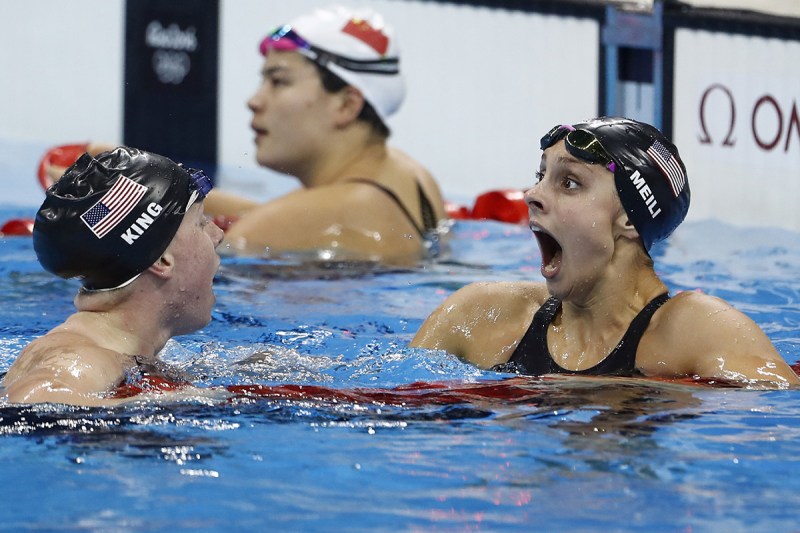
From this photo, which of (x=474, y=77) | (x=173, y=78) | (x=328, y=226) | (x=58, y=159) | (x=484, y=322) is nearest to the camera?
(x=484, y=322)

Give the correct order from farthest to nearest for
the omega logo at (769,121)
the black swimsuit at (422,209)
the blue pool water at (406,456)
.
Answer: the omega logo at (769,121) → the black swimsuit at (422,209) → the blue pool water at (406,456)

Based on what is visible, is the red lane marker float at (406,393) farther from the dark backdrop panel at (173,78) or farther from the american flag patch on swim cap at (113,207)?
the dark backdrop panel at (173,78)

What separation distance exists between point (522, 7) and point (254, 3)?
203cm

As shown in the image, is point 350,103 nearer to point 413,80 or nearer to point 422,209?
point 422,209

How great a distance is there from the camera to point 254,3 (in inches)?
376

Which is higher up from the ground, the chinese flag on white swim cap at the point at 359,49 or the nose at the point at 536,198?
the chinese flag on white swim cap at the point at 359,49

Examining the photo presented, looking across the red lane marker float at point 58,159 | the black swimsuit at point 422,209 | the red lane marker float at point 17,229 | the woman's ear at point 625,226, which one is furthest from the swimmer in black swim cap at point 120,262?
the red lane marker float at point 58,159

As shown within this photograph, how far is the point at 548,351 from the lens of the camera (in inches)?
146

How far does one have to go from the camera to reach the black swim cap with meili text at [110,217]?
3.30m

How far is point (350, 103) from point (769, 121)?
86.5 inches

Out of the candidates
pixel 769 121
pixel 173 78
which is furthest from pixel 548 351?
pixel 173 78

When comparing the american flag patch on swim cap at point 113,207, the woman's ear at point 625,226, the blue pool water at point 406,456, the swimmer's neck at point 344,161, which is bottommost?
the blue pool water at point 406,456

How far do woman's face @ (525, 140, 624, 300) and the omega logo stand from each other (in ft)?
11.8

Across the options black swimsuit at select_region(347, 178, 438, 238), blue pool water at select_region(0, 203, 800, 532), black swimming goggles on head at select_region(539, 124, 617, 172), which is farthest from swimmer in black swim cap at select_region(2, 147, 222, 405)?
black swimsuit at select_region(347, 178, 438, 238)
